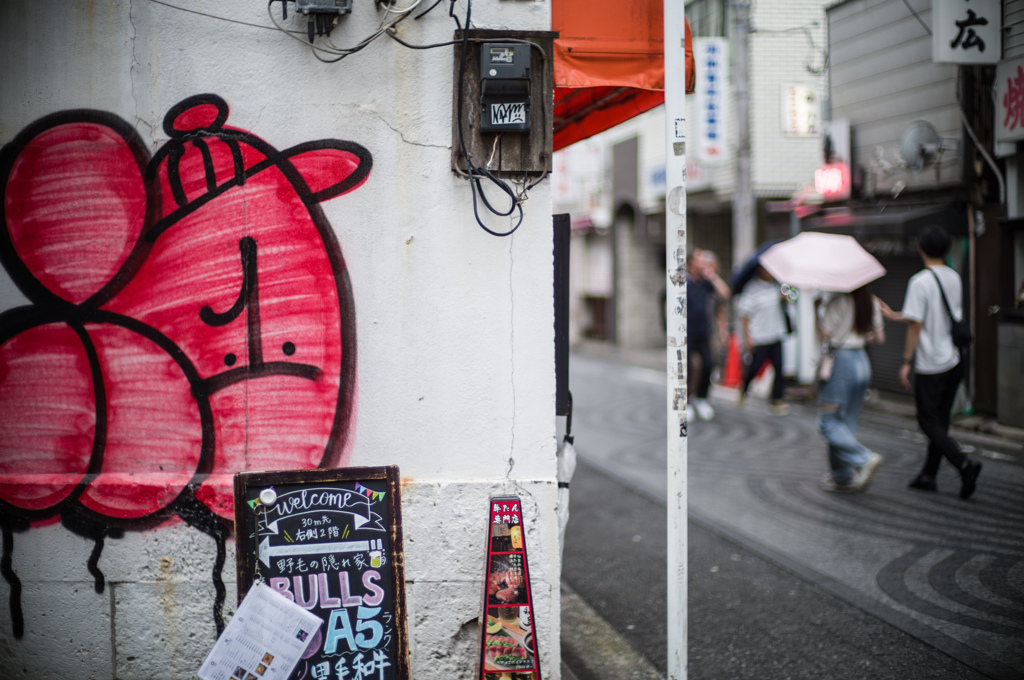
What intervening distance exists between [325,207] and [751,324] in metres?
8.01

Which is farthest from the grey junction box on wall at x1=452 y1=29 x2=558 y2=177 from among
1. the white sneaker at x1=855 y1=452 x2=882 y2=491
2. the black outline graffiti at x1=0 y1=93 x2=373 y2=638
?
the white sneaker at x1=855 y1=452 x2=882 y2=491

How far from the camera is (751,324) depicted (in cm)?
1050

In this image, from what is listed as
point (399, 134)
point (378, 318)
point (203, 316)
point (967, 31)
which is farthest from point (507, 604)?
point (967, 31)

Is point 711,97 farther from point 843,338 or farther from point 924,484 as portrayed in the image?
point 924,484

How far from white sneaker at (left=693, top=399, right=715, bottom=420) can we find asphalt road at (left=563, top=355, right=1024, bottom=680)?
160 cm

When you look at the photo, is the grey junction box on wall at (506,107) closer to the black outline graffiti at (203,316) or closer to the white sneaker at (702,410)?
the black outline graffiti at (203,316)

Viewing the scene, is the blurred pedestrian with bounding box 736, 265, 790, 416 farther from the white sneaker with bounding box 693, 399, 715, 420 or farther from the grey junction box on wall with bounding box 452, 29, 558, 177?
the grey junction box on wall with bounding box 452, 29, 558, 177

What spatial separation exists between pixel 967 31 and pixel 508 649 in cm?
858

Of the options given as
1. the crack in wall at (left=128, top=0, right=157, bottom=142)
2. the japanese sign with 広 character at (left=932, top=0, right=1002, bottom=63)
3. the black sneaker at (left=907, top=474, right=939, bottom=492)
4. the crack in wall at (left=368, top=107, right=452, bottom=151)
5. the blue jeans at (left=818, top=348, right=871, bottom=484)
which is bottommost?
the black sneaker at (left=907, top=474, right=939, bottom=492)

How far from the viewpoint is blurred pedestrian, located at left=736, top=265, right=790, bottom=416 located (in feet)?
33.4

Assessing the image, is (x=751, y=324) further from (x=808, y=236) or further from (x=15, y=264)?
(x=15, y=264)

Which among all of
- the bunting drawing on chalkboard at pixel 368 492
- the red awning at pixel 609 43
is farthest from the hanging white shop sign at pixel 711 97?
the bunting drawing on chalkboard at pixel 368 492

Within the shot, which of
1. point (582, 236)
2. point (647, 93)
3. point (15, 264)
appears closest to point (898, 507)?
point (647, 93)

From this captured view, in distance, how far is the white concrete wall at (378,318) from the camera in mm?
3510
